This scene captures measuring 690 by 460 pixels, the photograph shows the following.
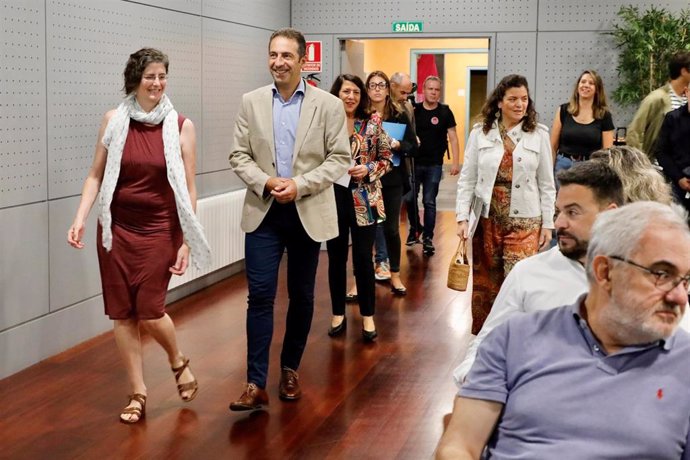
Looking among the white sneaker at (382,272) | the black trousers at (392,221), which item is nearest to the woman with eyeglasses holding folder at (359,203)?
the black trousers at (392,221)

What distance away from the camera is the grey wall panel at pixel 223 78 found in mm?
8047

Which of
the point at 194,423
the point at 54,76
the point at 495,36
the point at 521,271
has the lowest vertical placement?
the point at 194,423

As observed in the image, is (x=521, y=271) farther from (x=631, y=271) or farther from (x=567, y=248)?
(x=631, y=271)

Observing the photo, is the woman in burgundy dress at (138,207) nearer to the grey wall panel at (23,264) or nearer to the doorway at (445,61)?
the grey wall panel at (23,264)

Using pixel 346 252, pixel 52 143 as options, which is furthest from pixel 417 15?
pixel 52 143

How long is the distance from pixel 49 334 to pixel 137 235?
1370 millimetres

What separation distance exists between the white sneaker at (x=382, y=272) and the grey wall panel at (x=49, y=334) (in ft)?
8.09

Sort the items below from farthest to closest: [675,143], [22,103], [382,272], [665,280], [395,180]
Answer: [382,272]
[395,180]
[675,143]
[22,103]
[665,280]

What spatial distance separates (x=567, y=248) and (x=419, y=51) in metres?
15.4

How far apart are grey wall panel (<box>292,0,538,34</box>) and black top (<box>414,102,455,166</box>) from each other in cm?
85

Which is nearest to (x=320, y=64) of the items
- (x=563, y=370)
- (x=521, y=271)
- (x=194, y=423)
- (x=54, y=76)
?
(x=54, y=76)

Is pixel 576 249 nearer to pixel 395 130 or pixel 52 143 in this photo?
A: pixel 52 143

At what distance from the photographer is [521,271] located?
3.00 metres

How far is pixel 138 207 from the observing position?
476cm
